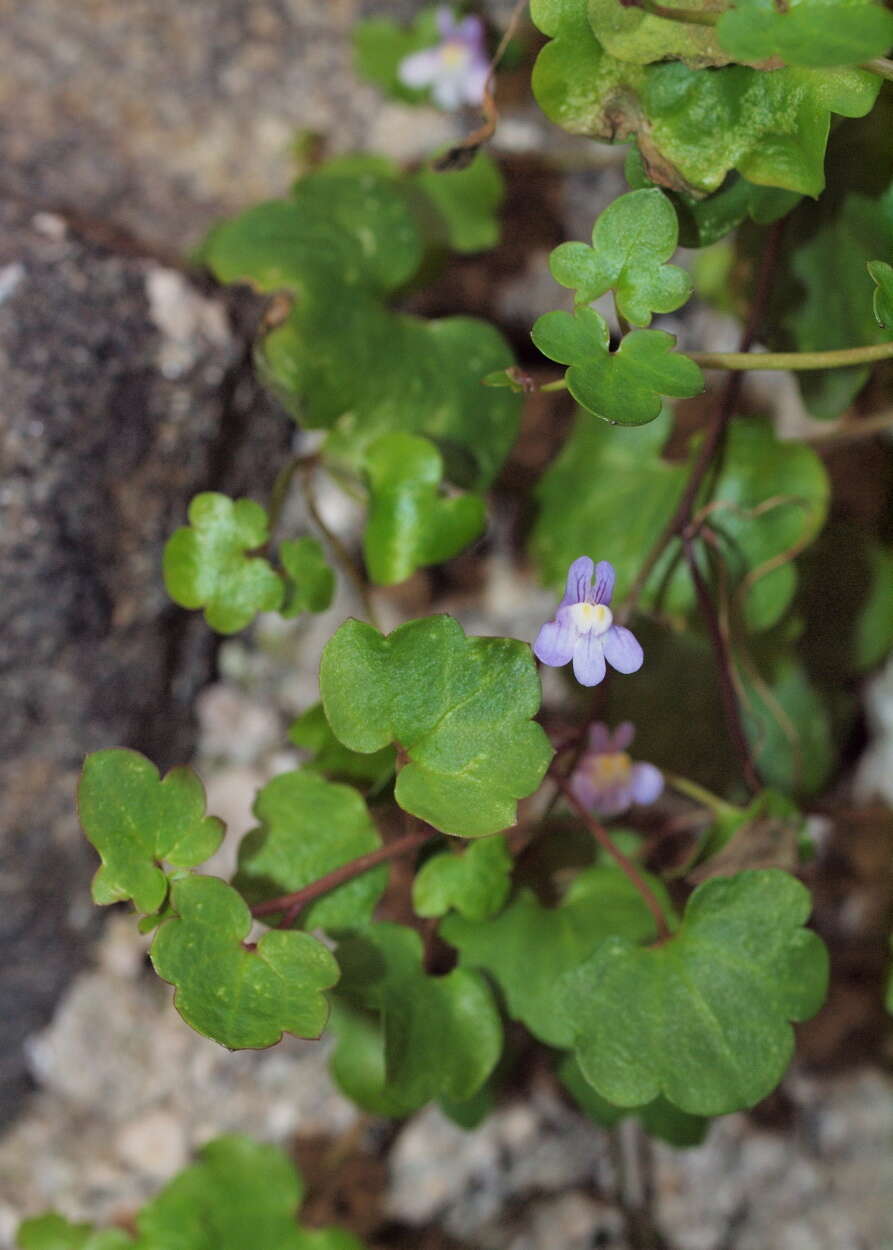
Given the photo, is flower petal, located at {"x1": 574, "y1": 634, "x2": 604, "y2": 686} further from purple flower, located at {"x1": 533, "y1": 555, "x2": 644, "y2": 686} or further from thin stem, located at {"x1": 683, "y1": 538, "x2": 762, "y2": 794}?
thin stem, located at {"x1": 683, "y1": 538, "x2": 762, "y2": 794}

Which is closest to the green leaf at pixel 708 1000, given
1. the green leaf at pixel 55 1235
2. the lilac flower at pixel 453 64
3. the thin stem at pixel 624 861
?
the thin stem at pixel 624 861

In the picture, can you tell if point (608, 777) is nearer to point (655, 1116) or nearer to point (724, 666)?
point (724, 666)

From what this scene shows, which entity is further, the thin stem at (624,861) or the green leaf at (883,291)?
the thin stem at (624,861)

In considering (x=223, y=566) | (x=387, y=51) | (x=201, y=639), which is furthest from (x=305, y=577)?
(x=387, y=51)

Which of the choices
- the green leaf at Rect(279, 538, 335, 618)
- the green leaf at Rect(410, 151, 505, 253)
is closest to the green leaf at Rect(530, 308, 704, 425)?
the green leaf at Rect(279, 538, 335, 618)

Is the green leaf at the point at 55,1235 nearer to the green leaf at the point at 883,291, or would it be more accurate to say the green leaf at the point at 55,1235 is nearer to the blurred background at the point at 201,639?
the blurred background at the point at 201,639

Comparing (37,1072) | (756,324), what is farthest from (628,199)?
(37,1072)

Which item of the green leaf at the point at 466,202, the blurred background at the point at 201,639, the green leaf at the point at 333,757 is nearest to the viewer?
the green leaf at the point at 333,757
